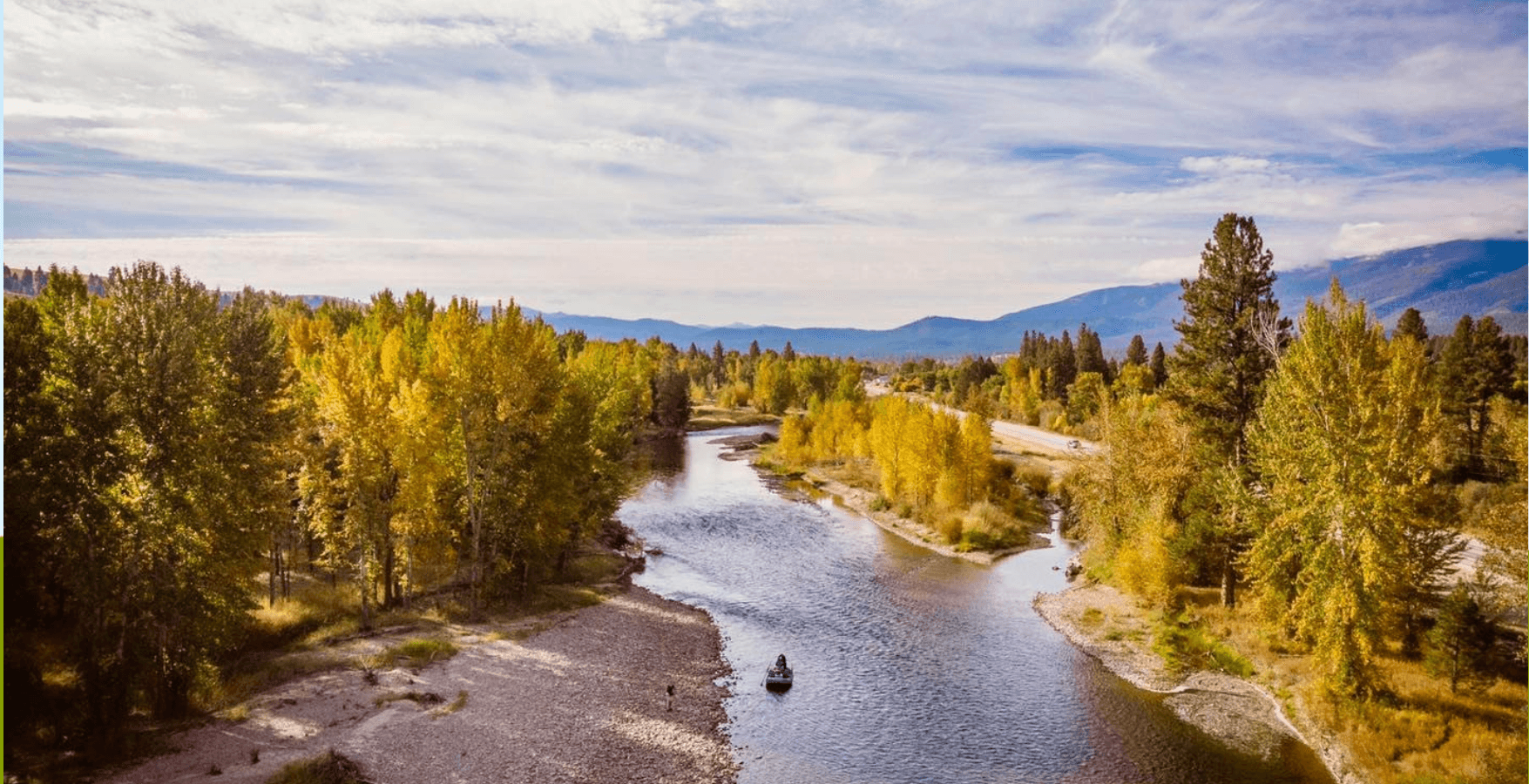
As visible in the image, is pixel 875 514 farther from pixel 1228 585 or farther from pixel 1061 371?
pixel 1061 371

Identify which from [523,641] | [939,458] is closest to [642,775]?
[523,641]

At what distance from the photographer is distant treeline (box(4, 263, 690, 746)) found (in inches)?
1160

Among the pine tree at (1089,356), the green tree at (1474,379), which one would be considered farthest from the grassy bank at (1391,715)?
the pine tree at (1089,356)

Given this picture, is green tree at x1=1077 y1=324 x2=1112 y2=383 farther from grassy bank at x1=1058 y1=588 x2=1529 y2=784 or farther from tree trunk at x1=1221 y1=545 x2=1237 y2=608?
grassy bank at x1=1058 y1=588 x2=1529 y2=784

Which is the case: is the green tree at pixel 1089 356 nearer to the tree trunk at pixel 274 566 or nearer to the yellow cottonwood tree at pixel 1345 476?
the yellow cottonwood tree at pixel 1345 476

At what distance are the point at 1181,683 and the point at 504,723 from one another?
3222cm

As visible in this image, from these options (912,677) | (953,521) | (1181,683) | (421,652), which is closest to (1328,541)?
(1181,683)

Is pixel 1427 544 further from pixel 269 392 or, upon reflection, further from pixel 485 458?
pixel 269 392

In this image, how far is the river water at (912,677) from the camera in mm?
33781

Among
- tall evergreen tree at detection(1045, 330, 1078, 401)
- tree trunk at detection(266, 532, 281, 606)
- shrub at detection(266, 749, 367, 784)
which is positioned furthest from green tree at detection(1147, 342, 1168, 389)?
shrub at detection(266, 749, 367, 784)

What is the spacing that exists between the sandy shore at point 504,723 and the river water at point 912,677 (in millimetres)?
2650

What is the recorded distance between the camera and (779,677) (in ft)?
136

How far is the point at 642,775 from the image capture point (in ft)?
105

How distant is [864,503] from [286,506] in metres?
58.8
